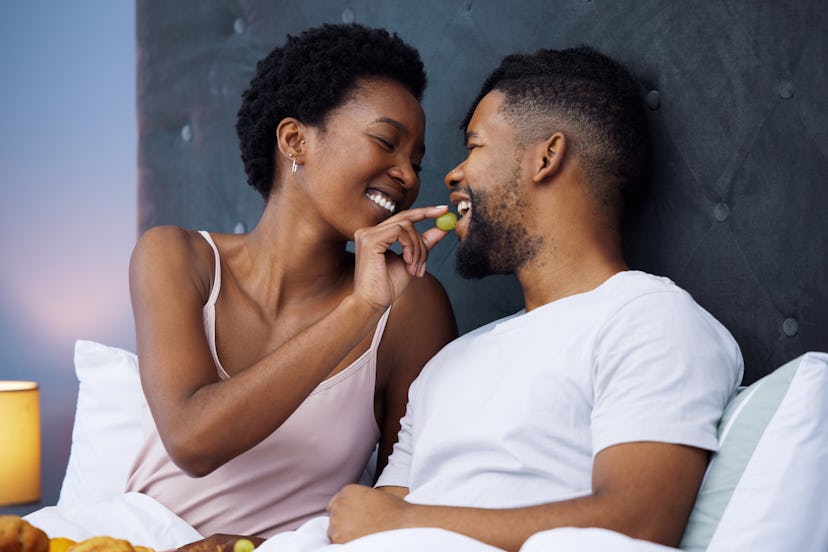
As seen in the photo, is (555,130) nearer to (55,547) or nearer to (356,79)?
(356,79)

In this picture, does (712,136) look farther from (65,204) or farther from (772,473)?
(65,204)

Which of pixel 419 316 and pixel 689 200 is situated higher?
pixel 689 200

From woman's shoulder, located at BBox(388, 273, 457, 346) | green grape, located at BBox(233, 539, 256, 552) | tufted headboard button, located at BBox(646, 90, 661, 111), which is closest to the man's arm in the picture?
green grape, located at BBox(233, 539, 256, 552)

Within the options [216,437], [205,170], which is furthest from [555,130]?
[205,170]

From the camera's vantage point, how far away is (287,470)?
1656 mm

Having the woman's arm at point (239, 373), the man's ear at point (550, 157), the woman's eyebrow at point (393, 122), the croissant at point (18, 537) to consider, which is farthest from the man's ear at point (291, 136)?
the croissant at point (18, 537)

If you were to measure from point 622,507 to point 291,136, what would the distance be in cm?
98

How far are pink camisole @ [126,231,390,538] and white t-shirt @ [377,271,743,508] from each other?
0.70ft

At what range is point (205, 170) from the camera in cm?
242

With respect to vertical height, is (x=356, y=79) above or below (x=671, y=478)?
above

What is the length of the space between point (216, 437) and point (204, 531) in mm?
320

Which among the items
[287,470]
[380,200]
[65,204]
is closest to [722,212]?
[380,200]

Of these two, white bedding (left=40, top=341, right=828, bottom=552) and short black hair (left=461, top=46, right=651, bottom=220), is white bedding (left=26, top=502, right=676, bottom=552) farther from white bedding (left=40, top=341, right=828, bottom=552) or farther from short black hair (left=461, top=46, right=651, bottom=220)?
short black hair (left=461, top=46, right=651, bottom=220)

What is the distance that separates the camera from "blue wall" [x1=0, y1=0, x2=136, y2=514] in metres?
2.84
